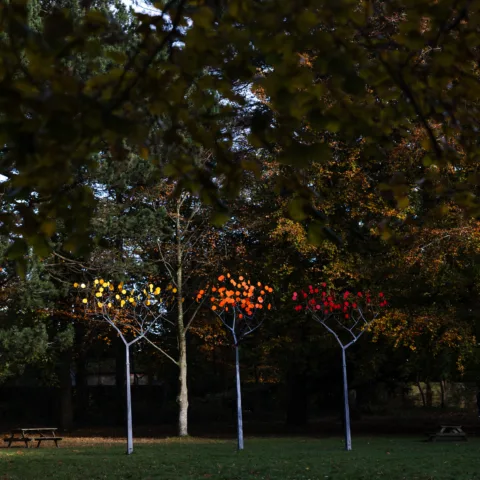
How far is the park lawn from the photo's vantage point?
1403cm

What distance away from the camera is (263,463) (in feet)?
53.2

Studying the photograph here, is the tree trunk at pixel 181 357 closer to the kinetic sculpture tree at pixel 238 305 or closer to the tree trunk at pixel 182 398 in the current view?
the tree trunk at pixel 182 398

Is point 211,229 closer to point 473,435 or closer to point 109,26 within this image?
point 473,435

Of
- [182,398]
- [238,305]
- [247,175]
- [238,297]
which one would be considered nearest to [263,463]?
[238,297]

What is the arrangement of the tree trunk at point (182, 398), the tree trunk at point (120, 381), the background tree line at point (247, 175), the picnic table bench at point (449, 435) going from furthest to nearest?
the tree trunk at point (120, 381) → the tree trunk at point (182, 398) → the picnic table bench at point (449, 435) → the background tree line at point (247, 175)

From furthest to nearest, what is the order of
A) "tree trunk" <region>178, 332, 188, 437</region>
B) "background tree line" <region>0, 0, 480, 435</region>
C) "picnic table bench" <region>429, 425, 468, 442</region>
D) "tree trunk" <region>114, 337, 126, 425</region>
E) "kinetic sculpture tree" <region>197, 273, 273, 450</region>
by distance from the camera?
1. "tree trunk" <region>114, 337, 126, 425</region>
2. "tree trunk" <region>178, 332, 188, 437</region>
3. "picnic table bench" <region>429, 425, 468, 442</region>
4. "kinetic sculpture tree" <region>197, 273, 273, 450</region>
5. "background tree line" <region>0, 0, 480, 435</region>

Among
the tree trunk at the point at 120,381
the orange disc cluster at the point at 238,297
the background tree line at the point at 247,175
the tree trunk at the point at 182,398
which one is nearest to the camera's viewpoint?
the background tree line at the point at 247,175

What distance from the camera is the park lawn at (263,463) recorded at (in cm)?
1403

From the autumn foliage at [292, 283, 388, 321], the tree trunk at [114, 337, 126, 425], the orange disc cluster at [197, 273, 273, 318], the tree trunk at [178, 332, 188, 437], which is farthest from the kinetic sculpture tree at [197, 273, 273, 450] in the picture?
Result: the tree trunk at [114, 337, 126, 425]

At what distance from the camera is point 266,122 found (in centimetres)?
413

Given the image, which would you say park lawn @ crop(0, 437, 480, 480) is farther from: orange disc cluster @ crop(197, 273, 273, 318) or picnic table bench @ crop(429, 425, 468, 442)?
orange disc cluster @ crop(197, 273, 273, 318)

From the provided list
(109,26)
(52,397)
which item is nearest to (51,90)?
(109,26)

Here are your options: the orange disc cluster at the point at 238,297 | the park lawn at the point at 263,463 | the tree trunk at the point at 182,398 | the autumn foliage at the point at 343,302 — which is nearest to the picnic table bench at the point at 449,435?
the park lawn at the point at 263,463

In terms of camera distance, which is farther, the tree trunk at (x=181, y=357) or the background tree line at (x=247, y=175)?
the tree trunk at (x=181, y=357)
